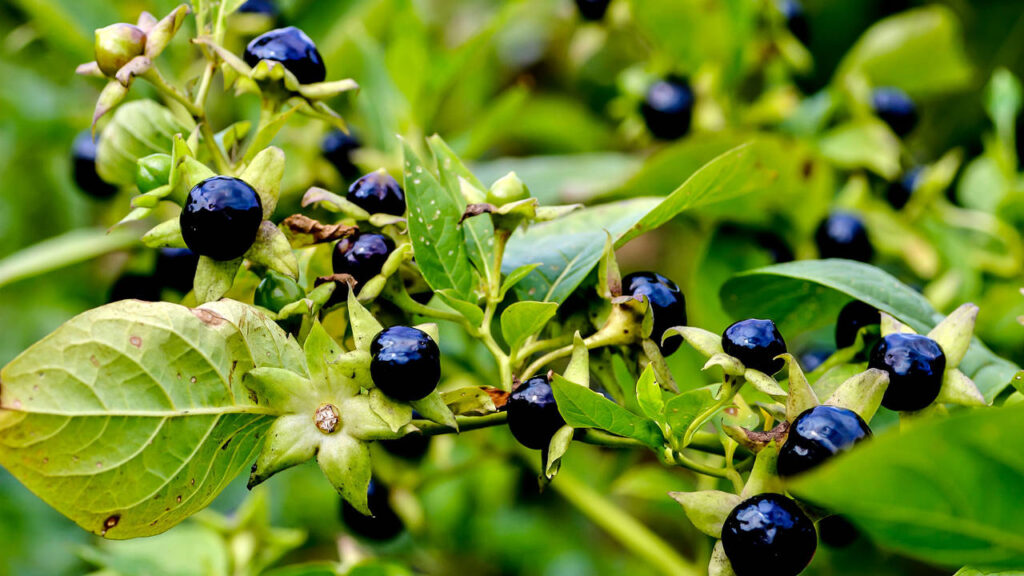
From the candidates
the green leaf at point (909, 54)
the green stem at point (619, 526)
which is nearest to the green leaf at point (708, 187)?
the green stem at point (619, 526)

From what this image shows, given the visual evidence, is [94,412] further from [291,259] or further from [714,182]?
[714,182]

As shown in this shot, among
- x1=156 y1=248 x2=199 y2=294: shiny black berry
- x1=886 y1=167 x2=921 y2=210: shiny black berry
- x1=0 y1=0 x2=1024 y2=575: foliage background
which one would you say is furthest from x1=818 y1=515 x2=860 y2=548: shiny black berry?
x1=156 y1=248 x2=199 y2=294: shiny black berry

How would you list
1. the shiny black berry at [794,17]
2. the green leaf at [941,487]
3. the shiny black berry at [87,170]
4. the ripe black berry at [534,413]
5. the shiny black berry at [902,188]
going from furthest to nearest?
1. the shiny black berry at [794,17]
2. the shiny black berry at [902,188]
3. the shiny black berry at [87,170]
4. the ripe black berry at [534,413]
5. the green leaf at [941,487]

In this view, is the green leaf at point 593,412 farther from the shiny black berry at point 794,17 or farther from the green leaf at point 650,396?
the shiny black berry at point 794,17

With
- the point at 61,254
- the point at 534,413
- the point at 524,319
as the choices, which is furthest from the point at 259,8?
the point at 534,413

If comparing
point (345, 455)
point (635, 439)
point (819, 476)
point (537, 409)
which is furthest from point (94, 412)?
point (819, 476)

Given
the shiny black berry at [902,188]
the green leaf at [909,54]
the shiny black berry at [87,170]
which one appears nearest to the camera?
the shiny black berry at [87,170]

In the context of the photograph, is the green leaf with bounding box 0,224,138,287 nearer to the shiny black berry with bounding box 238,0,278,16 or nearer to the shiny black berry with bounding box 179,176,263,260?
the shiny black berry with bounding box 238,0,278,16
